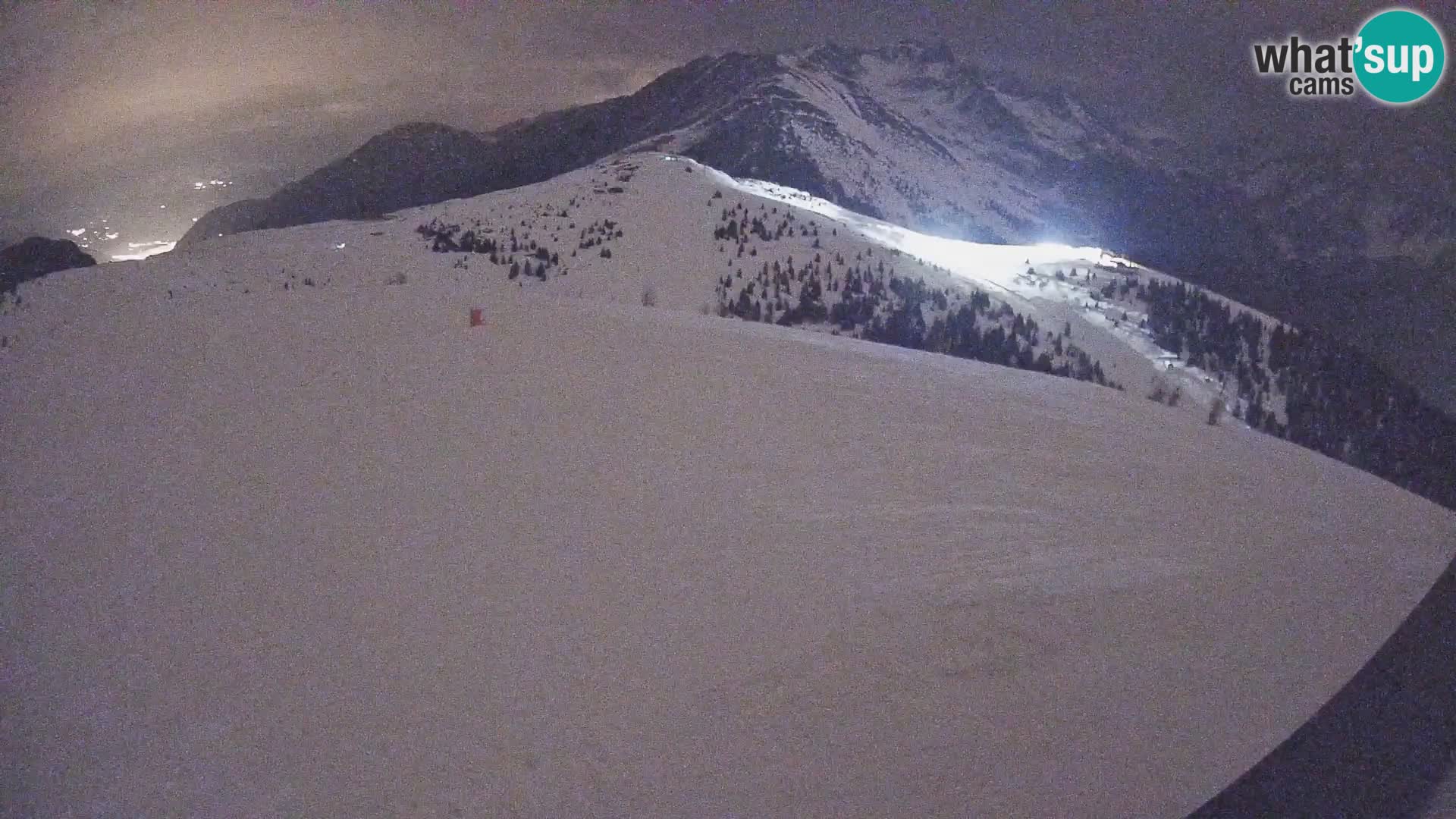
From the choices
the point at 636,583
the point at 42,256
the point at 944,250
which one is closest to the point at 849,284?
the point at 944,250

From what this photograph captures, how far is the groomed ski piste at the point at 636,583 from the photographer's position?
2428 millimetres

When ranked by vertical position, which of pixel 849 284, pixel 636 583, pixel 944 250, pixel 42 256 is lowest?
pixel 636 583

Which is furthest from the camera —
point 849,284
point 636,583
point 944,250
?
point 944,250

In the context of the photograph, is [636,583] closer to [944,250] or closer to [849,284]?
[849,284]

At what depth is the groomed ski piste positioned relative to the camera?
243 centimetres

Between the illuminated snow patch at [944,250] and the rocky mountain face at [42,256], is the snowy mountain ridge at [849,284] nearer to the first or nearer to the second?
the illuminated snow patch at [944,250]

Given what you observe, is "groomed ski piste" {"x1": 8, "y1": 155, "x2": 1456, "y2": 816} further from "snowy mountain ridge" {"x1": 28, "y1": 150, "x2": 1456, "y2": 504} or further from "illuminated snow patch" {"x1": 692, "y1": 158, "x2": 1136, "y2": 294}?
"illuminated snow patch" {"x1": 692, "y1": 158, "x2": 1136, "y2": 294}

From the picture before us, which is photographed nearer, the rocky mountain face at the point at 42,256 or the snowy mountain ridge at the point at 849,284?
the snowy mountain ridge at the point at 849,284

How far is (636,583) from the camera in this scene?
3262 millimetres

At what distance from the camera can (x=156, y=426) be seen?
4895mm

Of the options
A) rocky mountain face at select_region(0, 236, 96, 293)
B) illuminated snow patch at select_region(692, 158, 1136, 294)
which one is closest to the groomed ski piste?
rocky mountain face at select_region(0, 236, 96, 293)

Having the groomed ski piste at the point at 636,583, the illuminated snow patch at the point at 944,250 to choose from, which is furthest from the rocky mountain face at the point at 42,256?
the illuminated snow patch at the point at 944,250

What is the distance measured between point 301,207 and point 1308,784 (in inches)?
7348

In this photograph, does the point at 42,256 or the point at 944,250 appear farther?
the point at 944,250
